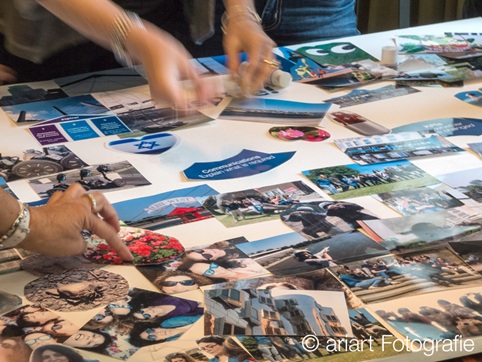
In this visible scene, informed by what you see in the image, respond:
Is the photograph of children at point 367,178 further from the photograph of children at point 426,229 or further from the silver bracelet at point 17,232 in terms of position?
the silver bracelet at point 17,232

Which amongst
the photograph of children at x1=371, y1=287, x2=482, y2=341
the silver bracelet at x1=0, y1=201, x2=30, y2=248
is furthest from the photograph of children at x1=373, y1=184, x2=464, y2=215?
the silver bracelet at x1=0, y1=201, x2=30, y2=248

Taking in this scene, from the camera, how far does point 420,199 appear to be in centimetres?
144

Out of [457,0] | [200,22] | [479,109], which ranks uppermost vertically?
[200,22]

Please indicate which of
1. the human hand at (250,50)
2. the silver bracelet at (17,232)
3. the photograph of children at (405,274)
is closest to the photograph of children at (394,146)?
the human hand at (250,50)

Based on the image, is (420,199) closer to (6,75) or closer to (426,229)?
(426,229)

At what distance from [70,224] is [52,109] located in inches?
23.9

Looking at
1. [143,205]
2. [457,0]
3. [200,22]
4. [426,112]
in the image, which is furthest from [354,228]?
[457,0]

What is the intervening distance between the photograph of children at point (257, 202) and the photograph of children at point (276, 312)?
22 centimetres

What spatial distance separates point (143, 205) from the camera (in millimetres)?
1434

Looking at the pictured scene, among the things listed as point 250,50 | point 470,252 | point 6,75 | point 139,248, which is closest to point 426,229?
point 470,252

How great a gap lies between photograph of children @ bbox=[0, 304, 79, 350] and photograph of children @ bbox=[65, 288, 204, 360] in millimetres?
20

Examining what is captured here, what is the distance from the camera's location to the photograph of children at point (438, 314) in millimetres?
1081

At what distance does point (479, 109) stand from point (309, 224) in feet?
2.08

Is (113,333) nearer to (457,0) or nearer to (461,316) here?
(461,316)
